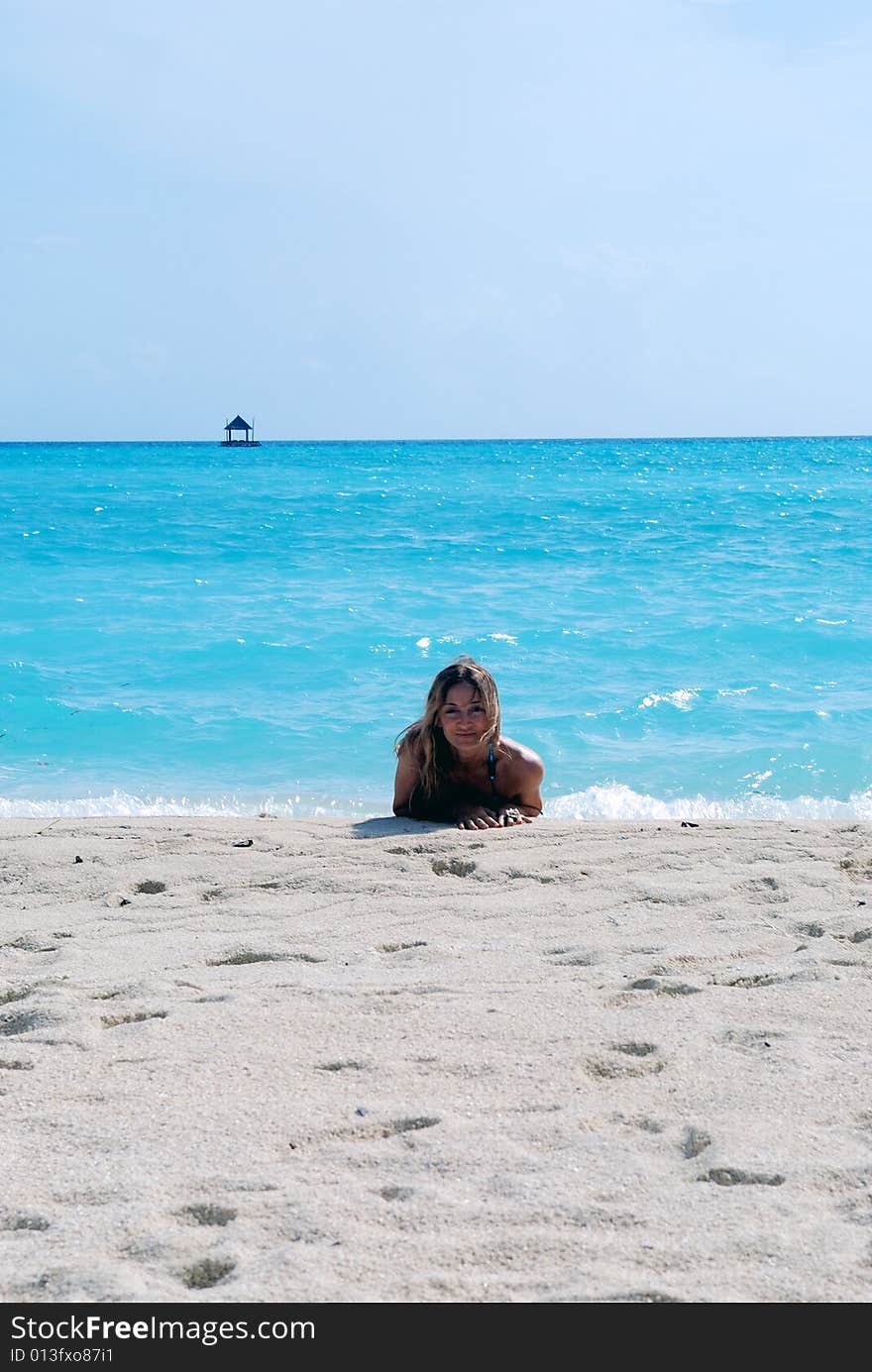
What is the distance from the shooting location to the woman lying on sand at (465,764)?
18.3 feet

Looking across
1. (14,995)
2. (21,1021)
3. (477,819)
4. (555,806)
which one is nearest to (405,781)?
(477,819)

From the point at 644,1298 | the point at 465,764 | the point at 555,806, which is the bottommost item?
the point at 555,806

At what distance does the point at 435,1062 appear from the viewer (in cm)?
301

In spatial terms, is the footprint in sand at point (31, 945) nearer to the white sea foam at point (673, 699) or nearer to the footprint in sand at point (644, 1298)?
the footprint in sand at point (644, 1298)

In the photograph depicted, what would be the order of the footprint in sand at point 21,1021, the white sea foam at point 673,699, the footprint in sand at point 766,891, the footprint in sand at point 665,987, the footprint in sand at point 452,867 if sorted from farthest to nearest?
the white sea foam at point 673,699
the footprint in sand at point 452,867
the footprint in sand at point 766,891
the footprint in sand at point 665,987
the footprint in sand at point 21,1021

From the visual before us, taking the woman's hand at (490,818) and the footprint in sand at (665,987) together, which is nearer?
the footprint in sand at (665,987)

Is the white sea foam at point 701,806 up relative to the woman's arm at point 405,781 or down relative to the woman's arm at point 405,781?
down

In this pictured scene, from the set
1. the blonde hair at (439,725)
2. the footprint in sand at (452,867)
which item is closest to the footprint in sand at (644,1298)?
the footprint in sand at (452,867)

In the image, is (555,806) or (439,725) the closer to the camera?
(439,725)

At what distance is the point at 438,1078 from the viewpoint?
115 inches

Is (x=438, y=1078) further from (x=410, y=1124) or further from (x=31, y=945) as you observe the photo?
(x=31, y=945)

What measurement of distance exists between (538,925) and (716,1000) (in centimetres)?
91

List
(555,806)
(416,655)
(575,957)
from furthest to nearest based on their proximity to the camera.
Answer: (416,655)
(555,806)
(575,957)

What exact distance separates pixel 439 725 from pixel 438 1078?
9.41ft
